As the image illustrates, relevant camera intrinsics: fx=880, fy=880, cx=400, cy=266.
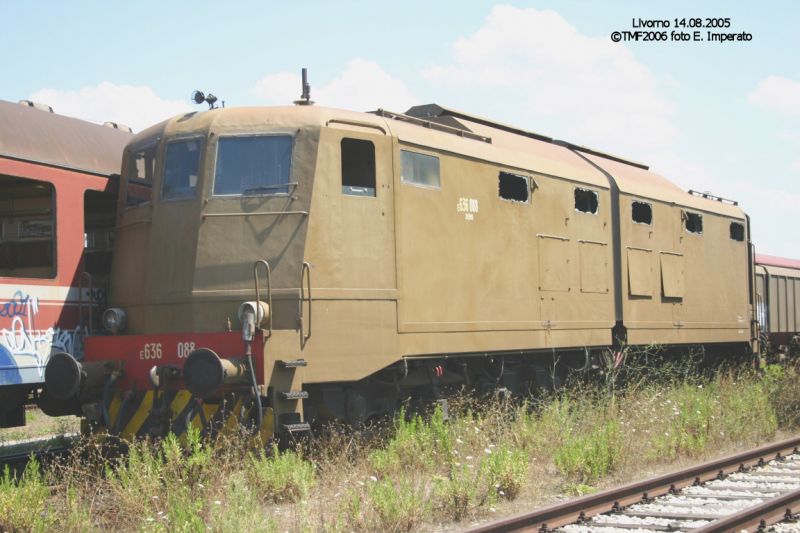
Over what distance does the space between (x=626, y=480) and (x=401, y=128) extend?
427 cm

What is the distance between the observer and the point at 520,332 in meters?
10.8

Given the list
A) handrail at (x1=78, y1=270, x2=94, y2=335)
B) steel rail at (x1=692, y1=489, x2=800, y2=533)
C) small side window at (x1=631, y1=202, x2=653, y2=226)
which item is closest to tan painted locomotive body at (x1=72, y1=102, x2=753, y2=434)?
handrail at (x1=78, y1=270, x2=94, y2=335)

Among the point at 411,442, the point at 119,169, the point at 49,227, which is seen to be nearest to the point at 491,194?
the point at 411,442

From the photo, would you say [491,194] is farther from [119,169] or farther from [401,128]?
[119,169]

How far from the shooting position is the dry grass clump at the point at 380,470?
21.0ft

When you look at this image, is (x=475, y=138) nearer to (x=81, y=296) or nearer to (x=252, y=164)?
(x=252, y=164)

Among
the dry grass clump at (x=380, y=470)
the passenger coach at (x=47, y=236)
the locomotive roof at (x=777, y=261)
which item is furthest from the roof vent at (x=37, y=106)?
the locomotive roof at (x=777, y=261)

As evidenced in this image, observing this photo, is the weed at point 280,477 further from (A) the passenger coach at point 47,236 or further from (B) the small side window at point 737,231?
(B) the small side window at point 737,231

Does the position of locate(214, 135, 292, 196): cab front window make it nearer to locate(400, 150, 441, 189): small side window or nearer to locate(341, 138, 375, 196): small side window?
locate(341, 138, 375, 196): small side window

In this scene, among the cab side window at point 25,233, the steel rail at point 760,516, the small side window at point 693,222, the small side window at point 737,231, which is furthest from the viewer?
the small side window at point 737,231

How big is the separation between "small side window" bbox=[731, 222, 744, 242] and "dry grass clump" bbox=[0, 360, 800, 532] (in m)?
5.59

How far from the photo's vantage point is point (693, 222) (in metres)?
Result: 15.1

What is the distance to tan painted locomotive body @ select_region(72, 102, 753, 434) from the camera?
28.0 ft

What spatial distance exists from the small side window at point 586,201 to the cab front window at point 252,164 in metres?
5.00
